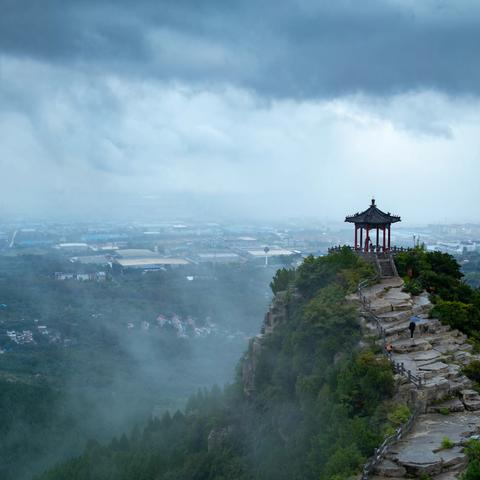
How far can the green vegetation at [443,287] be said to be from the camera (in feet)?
75.6

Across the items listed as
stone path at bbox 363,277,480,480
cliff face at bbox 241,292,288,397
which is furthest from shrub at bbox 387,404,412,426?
cliff face at bbox 241,292,288,397

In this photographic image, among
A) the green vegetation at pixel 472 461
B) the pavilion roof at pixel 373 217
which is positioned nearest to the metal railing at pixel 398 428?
the green vegetation at pixel 472 461

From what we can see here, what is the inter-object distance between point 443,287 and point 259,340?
7.76m

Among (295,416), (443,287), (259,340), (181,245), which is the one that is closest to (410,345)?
(295,416)

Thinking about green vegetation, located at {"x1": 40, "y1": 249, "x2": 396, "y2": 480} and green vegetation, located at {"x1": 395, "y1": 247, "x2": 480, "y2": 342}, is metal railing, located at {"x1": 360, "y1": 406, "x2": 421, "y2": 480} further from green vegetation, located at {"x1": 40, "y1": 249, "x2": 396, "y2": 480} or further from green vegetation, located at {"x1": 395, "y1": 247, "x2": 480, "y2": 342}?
green vegetation, located at {"x1": 395, "y1": 247, "x2": 480, "y2": 342}

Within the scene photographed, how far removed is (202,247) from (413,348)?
141399 millimetres

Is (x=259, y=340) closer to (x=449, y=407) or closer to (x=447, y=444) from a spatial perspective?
(x=449, y=407)

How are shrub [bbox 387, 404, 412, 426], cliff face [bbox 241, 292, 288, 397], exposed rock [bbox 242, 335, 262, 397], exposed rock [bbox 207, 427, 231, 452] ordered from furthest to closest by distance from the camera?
cliff face [bbox 241, 292, 288, 397], exposed rock [bbox 242, 335, 262, 397], exposed rock [bbox 207, 427, 231, 452], shrub [bbox 387, 404, 412, 426]

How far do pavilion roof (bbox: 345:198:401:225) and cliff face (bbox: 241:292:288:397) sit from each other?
4571 mm

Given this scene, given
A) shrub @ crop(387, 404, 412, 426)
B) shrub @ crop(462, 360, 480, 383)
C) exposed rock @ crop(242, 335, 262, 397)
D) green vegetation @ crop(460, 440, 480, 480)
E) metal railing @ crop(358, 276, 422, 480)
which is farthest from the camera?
exposed rock @ crop(242, 335, 262, 397)

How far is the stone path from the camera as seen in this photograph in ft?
45.5

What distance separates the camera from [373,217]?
28.4 m

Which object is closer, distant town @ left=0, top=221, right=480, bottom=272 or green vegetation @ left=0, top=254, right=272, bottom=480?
green vegetation @ left=0, top=254, right=272, bottom=480

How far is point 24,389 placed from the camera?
5228 centimetres
